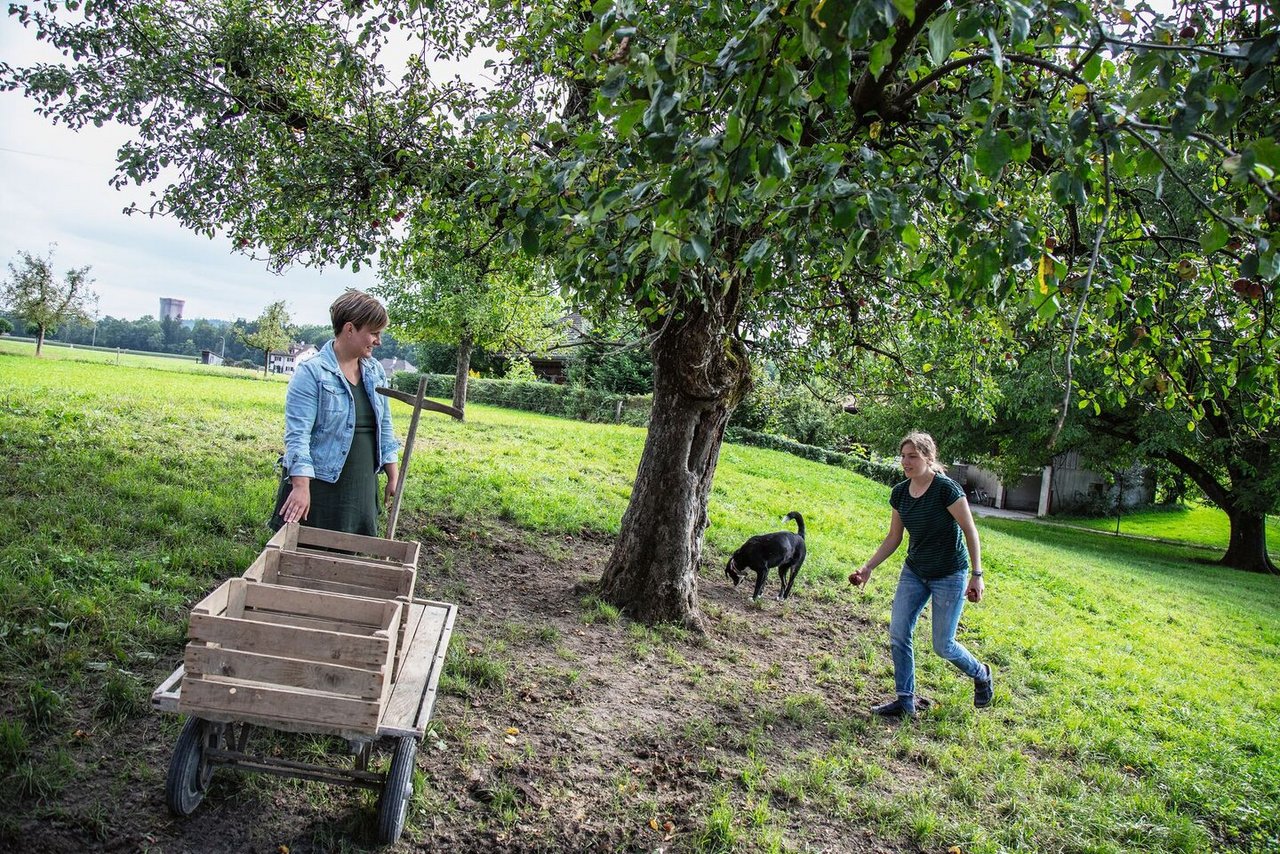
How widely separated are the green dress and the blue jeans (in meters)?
3.72

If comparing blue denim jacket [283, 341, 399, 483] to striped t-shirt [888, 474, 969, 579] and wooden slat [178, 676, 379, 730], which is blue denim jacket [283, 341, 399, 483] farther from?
striped t-shirt [888, 474, 969, 579]

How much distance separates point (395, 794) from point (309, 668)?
0.79 meters

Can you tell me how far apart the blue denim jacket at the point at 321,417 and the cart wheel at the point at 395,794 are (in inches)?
57.4

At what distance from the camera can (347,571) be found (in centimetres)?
352

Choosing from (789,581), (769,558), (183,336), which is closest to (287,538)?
(769,558)

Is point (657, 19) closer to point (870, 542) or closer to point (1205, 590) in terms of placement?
point (870, 542)

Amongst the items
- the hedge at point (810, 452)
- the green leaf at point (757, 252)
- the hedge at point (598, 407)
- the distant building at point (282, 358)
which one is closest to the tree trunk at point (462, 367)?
the hedge at point (598, 407)

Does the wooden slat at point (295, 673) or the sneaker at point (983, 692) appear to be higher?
the wooden slat at point (295, 673)

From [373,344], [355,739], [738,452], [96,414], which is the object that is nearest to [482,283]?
[373,344]

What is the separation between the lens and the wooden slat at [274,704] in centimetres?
269

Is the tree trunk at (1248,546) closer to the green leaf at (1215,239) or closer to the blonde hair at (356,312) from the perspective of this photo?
the green leaf at (1215,239)

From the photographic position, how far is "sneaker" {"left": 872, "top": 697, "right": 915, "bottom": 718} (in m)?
5.52

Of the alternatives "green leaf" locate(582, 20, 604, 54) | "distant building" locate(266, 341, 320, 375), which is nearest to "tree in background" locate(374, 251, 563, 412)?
"green leaf" locate(582, 20, 604, 54)

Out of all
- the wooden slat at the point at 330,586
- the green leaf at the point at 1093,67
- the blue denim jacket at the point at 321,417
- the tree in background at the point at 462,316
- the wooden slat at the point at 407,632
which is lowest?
the wooden slat at the point at 407,632
